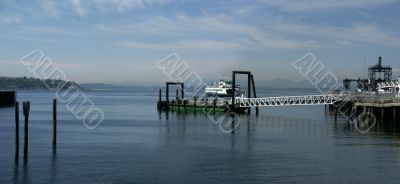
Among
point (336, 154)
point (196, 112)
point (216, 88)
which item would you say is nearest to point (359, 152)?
point (336, 154)

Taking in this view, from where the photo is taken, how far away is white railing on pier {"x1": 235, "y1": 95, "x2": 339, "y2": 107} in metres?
78.1

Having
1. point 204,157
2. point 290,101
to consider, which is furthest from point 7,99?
point 204,157

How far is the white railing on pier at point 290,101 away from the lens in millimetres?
78062

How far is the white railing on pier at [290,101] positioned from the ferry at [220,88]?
7956cm

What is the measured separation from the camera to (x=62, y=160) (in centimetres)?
3572

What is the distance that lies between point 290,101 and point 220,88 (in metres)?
92.4

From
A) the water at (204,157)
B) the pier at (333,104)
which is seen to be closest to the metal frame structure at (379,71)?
the pier at (333,104)

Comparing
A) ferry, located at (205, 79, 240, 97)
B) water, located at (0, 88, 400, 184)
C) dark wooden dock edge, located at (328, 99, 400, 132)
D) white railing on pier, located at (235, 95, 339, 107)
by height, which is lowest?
water, located at (0, 88, 400, 184)

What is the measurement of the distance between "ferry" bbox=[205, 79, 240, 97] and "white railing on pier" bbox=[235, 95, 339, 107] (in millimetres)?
79560

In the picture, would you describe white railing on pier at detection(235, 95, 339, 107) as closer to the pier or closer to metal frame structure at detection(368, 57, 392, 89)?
the pier

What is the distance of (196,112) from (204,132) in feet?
118

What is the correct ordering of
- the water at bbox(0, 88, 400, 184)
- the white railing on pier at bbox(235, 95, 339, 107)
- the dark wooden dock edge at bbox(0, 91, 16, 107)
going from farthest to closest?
the dark wooden dock edge at bbox(0, 91, 16, 107) → the white railing on pier at bbox(235, 95, 339, 107) → the water at bbox(0, 88, 400, 184)

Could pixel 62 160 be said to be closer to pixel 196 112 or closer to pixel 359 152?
pixel 359 152

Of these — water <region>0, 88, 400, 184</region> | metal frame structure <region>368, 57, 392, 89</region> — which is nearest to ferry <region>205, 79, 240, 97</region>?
metal frame structure <region>368, 57, 392, 89</region>
